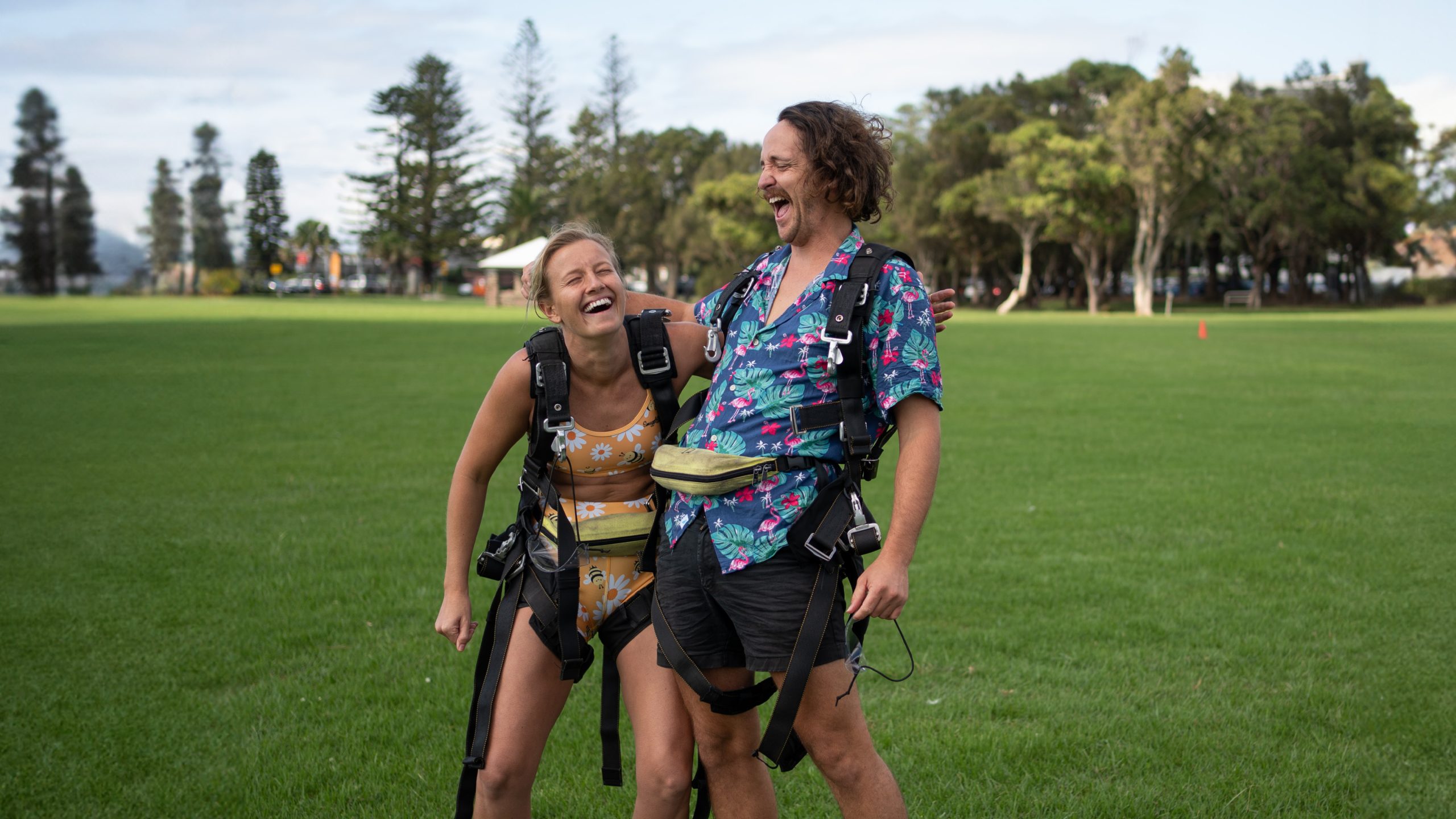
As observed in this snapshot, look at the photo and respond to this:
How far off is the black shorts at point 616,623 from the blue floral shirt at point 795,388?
0.53 meters

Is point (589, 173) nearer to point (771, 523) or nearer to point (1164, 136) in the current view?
point (1164, 136)

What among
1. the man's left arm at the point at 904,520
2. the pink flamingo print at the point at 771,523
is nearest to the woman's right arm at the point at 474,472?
the pink flamingo print at the point at 771,523

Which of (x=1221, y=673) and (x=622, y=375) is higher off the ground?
(x=622, y=375)

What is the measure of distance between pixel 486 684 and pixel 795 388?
129 centimetres

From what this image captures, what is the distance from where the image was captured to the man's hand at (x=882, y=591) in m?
2.65

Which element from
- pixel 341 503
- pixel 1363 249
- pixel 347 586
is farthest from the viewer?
pixel 1363 249

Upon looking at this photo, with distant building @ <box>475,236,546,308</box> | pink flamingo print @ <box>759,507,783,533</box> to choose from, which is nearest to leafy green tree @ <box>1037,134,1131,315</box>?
distant building @ <box>475,236,546,308</box>

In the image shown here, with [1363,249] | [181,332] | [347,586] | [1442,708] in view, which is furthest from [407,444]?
[1363,249]

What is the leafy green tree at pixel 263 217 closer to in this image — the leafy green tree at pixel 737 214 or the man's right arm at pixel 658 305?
the leafy green tree at pixel 737 214

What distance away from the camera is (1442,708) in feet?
16.0

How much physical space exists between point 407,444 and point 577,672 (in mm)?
9717

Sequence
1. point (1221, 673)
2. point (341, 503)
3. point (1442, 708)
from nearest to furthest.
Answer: point (1442, 708)
point (1221, 673)
point (341, 503)

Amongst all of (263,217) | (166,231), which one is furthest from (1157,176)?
(166,231)

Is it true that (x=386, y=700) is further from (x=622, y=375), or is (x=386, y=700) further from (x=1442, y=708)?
(x=1442, y=708)
